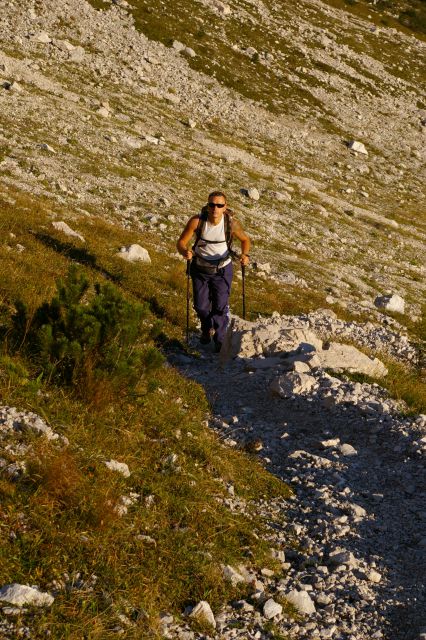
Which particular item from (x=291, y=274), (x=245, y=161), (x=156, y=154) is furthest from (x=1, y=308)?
(x=245, y=161)

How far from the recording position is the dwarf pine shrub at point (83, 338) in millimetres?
6723

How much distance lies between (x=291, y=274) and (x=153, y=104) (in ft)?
77.1

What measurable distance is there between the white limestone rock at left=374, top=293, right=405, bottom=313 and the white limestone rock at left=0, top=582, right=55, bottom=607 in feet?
68.0

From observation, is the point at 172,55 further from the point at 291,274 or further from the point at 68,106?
the point at 291,274

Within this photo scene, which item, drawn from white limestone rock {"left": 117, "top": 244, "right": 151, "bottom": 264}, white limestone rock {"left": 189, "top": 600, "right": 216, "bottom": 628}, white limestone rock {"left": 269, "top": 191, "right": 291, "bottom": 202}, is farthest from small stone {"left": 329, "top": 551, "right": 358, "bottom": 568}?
white limestone rock {"left": 269, "top": 191, "right": 291, "bottom": 202}

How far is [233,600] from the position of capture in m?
5.30

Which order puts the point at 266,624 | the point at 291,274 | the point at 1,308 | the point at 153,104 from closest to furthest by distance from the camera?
the point at 266,624 → the point at 1,308 → the point at 291,274 → the point at 153,104

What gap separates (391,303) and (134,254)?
36.0ft

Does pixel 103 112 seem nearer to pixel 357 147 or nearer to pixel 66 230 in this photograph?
pixel 66 230

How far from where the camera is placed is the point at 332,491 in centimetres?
777

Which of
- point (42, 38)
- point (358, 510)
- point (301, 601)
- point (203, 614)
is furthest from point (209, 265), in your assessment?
point (42, 38)

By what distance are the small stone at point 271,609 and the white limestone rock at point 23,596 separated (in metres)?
1.90

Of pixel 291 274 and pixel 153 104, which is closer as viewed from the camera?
pixel 291 274

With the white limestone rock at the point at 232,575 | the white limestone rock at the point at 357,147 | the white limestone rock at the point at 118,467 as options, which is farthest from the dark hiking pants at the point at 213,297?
the white limestone rock at the point at 357,147
